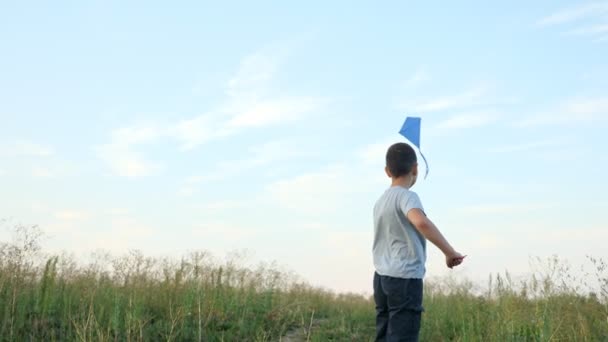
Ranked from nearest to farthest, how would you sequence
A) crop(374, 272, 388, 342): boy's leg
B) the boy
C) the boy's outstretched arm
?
the boy's outstretched arm, the boy, crop(374, 272, 388, 342): boy's leg

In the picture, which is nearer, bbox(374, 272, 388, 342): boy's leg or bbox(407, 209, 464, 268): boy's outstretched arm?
bbox(407, 209, 464, 268): boy's outstretched arm

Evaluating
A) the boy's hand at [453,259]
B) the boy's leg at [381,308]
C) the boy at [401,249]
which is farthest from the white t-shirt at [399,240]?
the boy's hand at [453,259]

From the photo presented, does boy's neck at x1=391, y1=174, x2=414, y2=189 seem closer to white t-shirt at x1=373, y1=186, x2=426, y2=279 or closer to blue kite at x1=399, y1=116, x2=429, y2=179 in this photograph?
white t-shirt at x1=373, y1=186, x2=426, y2=279

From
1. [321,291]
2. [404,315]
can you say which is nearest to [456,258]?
[404,315]

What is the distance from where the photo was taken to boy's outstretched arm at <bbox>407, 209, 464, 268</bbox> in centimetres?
430

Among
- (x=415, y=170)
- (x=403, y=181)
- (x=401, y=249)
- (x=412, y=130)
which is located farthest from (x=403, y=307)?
(x=412, y=130)

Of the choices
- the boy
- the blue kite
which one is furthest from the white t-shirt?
the blue kite

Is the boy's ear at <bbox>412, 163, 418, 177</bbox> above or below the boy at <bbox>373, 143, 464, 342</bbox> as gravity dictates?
above

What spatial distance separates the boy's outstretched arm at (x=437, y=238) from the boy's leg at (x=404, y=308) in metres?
0.34

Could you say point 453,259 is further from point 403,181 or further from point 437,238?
point 403,181

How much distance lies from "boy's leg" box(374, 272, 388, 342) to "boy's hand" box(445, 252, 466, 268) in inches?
23.3

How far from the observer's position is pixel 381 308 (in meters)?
4.77

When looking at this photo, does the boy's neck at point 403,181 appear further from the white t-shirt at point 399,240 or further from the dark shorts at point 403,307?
the dark shorts at point 403,307

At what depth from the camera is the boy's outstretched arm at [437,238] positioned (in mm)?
4305
